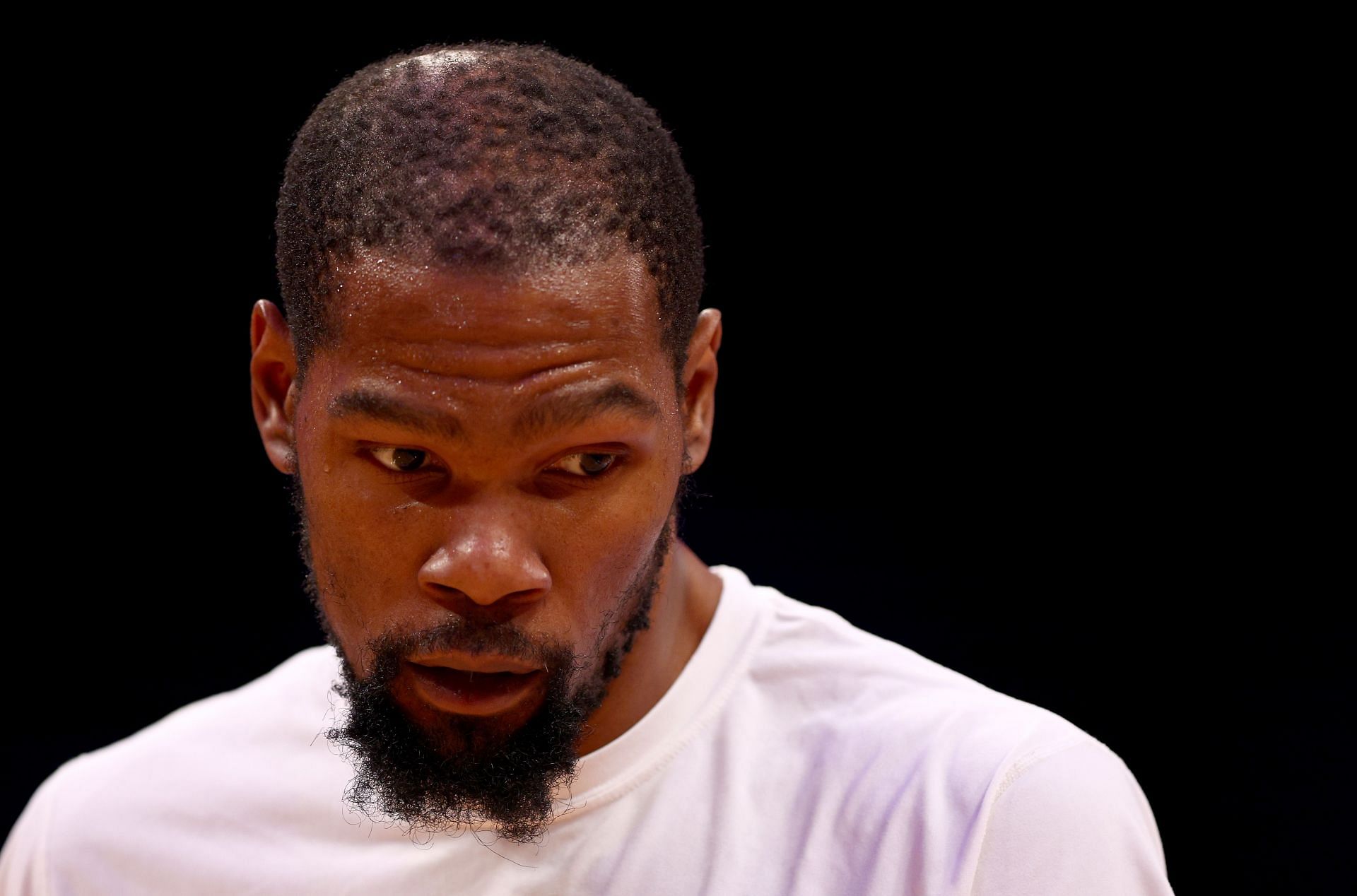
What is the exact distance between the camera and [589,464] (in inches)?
48.4

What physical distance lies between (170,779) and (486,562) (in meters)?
0.70

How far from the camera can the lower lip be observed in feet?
4.06

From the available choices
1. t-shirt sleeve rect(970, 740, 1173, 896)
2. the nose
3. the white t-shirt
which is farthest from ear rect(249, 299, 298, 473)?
t-shirt sleeve rect(970, 740, 1173, 896)

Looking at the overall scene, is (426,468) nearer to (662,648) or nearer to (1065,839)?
(662,648)

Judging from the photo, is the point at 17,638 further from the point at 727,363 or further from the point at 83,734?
the point at 727,363

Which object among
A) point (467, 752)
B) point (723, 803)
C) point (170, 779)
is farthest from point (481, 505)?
point (170, 779)

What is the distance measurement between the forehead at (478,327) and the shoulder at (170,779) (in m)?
0.54

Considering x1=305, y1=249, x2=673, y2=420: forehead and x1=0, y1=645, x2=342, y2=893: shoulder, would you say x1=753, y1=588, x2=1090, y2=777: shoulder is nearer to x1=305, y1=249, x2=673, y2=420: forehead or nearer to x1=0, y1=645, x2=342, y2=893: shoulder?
x1=305, y1=249, x2=673, y2=420: forehead

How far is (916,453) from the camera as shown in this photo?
2.29 m

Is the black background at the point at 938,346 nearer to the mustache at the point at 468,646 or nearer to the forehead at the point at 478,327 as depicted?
the forehead at the point at 478,327

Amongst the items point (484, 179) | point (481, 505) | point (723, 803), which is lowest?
point (723, 803)

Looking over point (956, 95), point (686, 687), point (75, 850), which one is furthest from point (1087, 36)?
point (75, 850)

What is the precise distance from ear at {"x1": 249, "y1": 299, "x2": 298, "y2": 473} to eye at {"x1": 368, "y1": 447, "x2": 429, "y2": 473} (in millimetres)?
179

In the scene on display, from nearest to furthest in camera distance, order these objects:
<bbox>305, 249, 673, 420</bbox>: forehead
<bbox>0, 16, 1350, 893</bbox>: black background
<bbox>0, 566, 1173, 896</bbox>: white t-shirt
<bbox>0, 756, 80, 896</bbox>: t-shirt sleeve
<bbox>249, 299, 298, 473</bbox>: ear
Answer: <bbox>305, 249, 673, 420</bbox>: forehead, <bbox>0, 566, 1173, 896</bbox>: white t-shirt, <bbox>249, 299, 298, 473</bbox>: ear, <bbox>0, 756, 80, 896</bbox>: t-shirt sleeve, <bbox>0, 16, 1350, 893</bbox>: black background
